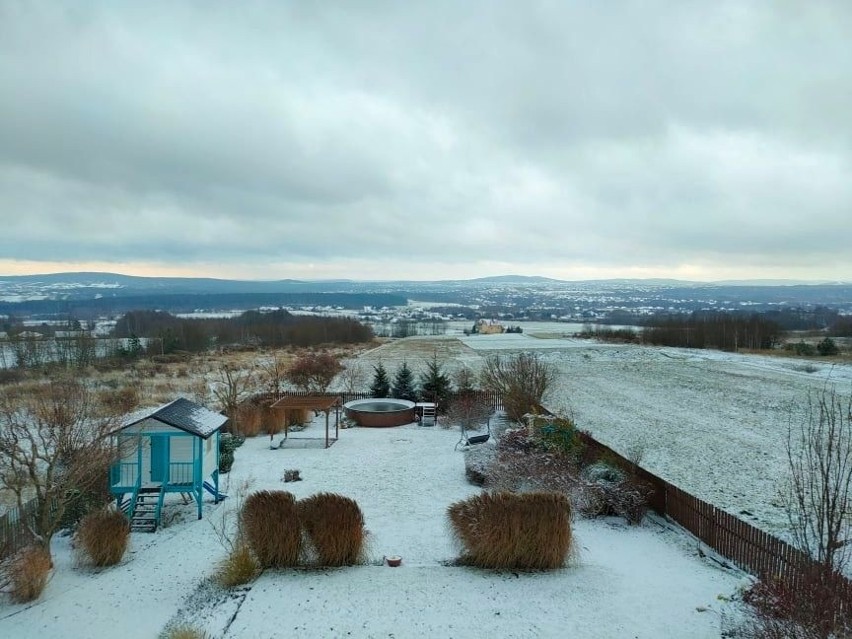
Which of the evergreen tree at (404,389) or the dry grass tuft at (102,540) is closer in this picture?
the dry grass tuft at (102,540)

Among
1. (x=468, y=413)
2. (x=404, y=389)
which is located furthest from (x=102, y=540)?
(x=404, y=389)

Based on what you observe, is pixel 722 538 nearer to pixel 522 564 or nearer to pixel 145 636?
pixel 522 564

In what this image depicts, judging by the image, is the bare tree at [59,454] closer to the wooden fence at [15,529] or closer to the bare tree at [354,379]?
the wooden fence at [15,529]

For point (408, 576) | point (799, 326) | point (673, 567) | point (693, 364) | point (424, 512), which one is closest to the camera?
point (408, 576)

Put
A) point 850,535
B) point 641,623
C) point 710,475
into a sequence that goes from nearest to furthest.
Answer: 1. point 641,623
2. point 850,535
3. point 710,475

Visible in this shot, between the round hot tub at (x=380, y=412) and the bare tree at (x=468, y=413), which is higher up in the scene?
the bare tree at (x=468, y=413)

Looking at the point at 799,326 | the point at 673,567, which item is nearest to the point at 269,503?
the point at 673,567

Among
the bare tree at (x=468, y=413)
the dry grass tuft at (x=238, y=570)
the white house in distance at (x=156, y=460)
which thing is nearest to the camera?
the dry grass tuft at (x=238, y=570)

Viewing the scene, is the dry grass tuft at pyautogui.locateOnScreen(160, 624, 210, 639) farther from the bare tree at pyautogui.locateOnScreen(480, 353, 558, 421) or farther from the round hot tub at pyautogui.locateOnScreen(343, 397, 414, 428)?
the bare tree at pyautogui.locateOnScreen(480, 353, 558, 421)

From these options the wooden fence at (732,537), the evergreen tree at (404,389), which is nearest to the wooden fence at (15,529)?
the wooden fence at (732,537)
